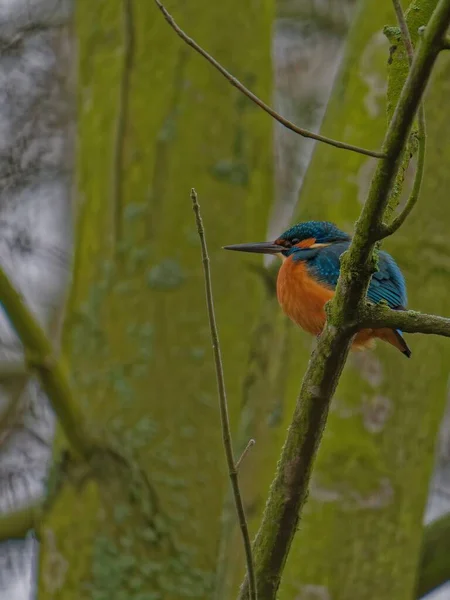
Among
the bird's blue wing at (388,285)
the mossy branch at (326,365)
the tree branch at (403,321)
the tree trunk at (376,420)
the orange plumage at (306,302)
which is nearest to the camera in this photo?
the mossy branch at (326,365)

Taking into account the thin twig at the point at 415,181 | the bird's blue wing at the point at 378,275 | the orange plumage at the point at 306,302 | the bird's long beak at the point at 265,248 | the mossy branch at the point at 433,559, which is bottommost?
the mossy branch at the point at 433,559

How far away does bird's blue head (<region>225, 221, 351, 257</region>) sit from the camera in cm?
376

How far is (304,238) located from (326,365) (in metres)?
1.89

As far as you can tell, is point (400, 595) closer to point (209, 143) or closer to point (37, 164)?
point (209, 143)

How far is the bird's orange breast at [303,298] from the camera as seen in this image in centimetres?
346

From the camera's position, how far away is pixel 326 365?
6.59 feet

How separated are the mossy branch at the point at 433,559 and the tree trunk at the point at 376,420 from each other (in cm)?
23

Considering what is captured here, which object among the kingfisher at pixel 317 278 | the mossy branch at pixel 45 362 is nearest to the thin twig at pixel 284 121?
the kingfisher at pixel 317 278

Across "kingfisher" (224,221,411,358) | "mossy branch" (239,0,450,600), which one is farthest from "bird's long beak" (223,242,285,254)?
"mossy branch" (239,0,450,600)

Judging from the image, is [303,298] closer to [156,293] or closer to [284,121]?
[156,293]

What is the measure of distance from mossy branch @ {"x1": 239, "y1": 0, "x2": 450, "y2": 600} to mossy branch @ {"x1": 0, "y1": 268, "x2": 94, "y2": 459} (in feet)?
4.74

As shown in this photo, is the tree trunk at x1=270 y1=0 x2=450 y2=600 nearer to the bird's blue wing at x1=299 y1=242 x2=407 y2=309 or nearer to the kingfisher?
the kingfisher

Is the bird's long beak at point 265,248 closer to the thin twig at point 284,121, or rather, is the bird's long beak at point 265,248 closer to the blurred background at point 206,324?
the blurred background at point 206,324

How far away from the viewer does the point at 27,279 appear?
20.1ft
